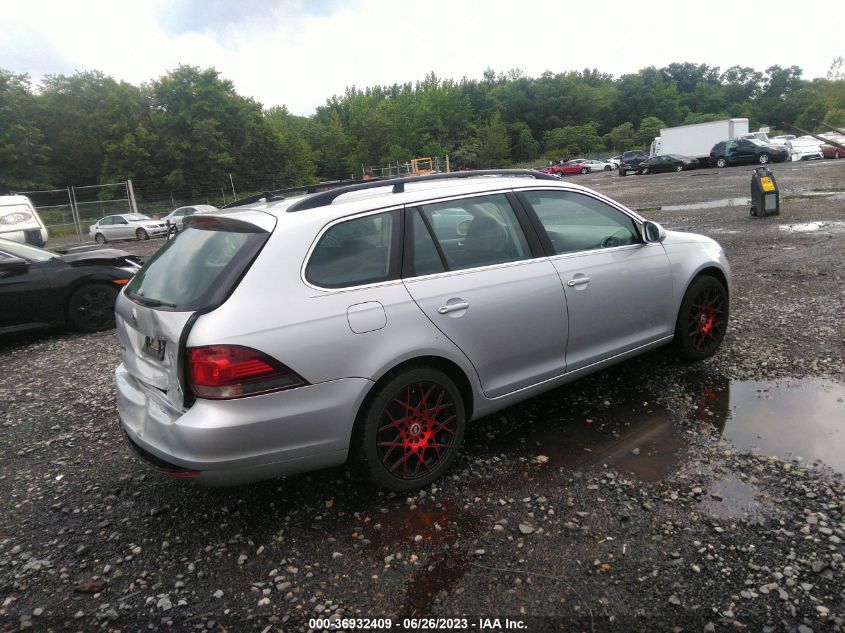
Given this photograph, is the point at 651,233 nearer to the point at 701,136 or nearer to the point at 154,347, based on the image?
the point at 154,347

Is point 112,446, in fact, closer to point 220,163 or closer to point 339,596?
point 339,596

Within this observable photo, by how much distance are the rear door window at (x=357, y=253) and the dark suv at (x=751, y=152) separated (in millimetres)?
36741

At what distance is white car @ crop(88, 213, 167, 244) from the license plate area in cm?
2638

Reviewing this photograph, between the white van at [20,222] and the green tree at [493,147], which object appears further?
the green tree at [493,147]

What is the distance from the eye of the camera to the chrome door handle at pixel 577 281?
12.7 feet

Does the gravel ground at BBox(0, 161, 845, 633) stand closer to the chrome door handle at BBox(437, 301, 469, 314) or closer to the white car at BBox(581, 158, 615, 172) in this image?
the chrome door handle at BBox(437, 301, 469, 314)

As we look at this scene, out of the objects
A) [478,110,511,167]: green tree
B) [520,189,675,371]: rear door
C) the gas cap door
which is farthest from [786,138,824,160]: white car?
[478,110,511,167]: green tree

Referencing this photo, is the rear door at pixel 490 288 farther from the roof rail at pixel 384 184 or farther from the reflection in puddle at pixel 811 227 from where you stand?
the reflection in puddle at pixel 811 227

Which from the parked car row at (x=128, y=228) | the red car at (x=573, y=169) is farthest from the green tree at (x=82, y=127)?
the red car at (x=573, y=169)

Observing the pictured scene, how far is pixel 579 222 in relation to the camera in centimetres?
425

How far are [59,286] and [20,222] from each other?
531 inches

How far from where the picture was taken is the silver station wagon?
282 cm

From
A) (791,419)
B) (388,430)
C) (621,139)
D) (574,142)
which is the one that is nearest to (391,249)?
(388,430)

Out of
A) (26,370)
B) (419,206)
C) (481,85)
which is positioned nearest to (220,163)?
(26,370)
